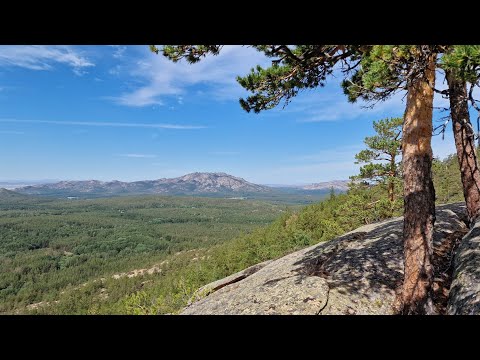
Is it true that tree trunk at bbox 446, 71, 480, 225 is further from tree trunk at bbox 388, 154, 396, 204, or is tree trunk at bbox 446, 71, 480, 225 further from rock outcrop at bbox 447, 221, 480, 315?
tree trunk at bbox 388, 154, 396, 204

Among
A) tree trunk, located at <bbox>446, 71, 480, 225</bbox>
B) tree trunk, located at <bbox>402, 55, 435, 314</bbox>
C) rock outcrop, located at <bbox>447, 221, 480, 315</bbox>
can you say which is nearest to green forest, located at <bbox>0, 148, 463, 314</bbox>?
tree trunk, located at <bbox>446, 71, 480, 225</bbox>

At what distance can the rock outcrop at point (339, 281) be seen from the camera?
562cm

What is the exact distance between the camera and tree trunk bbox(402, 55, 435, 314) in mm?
5203

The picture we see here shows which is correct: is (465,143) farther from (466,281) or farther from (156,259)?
(156,259)

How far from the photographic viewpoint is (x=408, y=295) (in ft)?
17.4

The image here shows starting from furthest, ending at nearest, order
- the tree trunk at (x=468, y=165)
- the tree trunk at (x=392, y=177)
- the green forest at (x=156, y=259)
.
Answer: the green forest at (x=156, y=259) → the tree trunk at (x=392, y=177) → the tree trunk at (x=468, y=165)

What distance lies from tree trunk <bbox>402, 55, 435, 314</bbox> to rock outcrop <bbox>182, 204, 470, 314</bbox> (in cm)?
57

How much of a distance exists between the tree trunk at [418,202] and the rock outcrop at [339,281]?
0.57 meters

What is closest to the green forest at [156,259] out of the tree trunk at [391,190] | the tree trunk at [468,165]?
the tree trunk at [391,190]

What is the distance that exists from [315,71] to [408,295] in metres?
4.97

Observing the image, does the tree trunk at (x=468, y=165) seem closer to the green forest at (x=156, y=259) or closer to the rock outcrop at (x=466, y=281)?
the green forest at (x=156, y=259)
